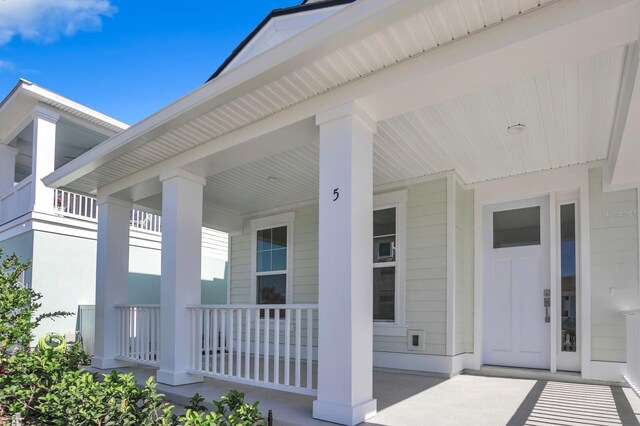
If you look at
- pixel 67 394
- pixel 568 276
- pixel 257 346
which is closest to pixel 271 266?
pixel 257 346

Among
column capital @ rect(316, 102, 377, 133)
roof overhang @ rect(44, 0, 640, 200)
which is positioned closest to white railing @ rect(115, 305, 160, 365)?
roof overhang @ rect(44, 0, 640, 200)

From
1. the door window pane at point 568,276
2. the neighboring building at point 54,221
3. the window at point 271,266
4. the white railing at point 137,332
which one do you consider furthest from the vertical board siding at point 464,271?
the neighboring building at point 54,221

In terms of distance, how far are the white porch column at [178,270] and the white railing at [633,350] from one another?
4.35m

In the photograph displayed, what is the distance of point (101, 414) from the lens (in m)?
2.67

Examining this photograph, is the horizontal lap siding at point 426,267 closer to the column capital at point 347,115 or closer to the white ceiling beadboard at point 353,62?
the column capital at point 347,115

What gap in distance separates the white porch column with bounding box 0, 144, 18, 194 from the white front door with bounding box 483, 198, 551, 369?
10640mm

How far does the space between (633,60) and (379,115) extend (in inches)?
66.6

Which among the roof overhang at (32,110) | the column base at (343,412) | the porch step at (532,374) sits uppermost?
the roof overhang at (32,110)

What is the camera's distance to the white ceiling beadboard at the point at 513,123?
3.41 m

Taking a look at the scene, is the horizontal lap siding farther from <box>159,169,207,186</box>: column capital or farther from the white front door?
<box>159,169,207,186</box>: column capital

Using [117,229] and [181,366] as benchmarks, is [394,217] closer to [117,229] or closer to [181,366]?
[181,366]

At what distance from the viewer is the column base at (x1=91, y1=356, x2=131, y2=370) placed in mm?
5898

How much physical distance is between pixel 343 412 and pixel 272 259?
15.6 ft

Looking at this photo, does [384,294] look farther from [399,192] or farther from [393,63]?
[393,63]
